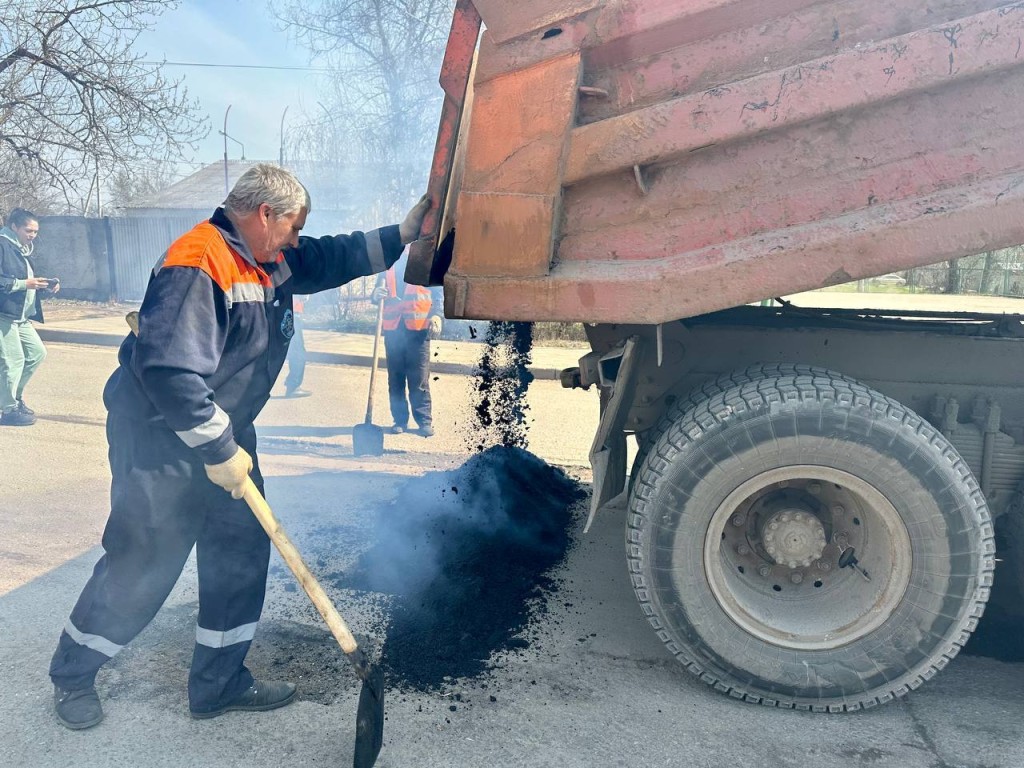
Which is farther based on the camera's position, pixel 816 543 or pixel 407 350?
Result: pixel 407 350

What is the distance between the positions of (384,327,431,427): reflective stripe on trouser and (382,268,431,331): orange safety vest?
0.08 m

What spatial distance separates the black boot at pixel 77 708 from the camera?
2383 millimetres

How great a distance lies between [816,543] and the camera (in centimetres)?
266

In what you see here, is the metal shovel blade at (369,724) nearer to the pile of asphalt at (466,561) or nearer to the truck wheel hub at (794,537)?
the pile of asphalt at (466,561)

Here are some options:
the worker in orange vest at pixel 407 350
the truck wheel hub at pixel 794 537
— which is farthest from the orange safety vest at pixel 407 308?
the truck wheel hub at pixel 794 537

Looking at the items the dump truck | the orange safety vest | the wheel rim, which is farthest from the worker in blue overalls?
the orange safety vest

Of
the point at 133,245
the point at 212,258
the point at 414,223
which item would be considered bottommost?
the point at 133,245

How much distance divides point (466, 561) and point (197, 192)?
3724cm

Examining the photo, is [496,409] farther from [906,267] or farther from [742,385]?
[906,267]

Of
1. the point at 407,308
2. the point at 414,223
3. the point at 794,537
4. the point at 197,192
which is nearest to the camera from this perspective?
the point at 794,537

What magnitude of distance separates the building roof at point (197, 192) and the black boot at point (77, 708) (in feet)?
107

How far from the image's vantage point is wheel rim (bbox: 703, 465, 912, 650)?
249cm

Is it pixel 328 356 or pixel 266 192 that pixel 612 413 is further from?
pixel 328 356

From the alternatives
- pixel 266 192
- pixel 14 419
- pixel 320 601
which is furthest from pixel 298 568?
pixel 14 419
